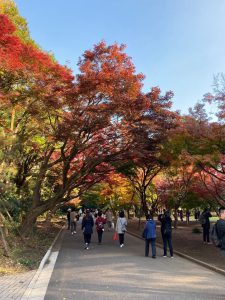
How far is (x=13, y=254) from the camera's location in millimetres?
12477

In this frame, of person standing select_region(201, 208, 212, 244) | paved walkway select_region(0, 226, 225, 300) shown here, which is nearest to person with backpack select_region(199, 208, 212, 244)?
person standing select_region(201, 208, 212, 244)

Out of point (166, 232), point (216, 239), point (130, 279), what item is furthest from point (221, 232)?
point (166, 232)

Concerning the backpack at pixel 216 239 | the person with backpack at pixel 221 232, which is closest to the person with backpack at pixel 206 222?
the backpack at pixel 216 239

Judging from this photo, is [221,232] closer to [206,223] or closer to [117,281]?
[117,281]

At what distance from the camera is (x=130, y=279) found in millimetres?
9500

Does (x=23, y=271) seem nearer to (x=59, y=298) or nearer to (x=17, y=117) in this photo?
(x=59, y=298)

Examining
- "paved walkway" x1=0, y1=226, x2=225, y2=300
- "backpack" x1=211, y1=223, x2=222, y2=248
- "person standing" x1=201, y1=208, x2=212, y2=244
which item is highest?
"person standing" x1=201, y1=208, x2=212, y2=244

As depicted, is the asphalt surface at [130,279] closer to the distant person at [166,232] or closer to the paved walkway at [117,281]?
the paved walkway at [117,281]

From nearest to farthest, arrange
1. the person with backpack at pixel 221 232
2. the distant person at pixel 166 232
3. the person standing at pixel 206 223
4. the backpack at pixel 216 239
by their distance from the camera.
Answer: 1. the person with backpack at pixel 221 232
2. the backpack at pixel 216 239
3. the distant person at pixel 166 232
4. the person standing at pixel 206 223

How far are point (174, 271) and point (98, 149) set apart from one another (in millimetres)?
8469

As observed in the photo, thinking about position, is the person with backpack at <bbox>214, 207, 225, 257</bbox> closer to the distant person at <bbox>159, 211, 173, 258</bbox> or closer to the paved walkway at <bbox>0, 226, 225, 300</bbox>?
the paved walkway at <bbox>0, 226, 225, 300</bbox>

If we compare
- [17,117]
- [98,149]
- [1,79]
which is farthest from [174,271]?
[17,117]

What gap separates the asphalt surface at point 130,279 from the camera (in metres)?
7.84

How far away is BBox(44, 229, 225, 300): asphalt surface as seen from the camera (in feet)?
25.7
